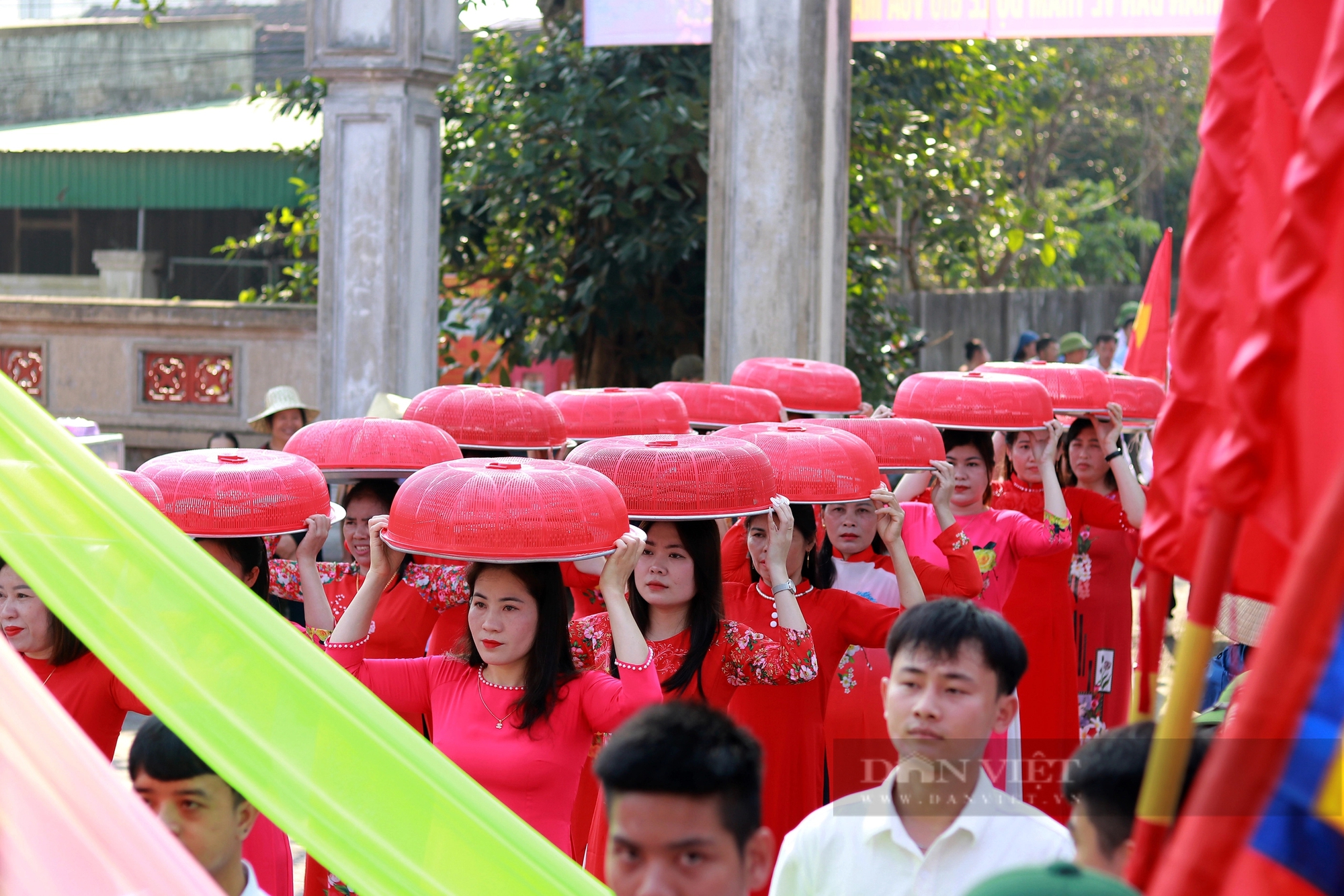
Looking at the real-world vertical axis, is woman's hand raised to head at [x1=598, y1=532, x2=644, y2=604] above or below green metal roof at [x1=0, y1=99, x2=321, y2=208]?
below

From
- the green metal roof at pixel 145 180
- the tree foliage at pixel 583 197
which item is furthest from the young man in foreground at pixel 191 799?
the green metal roof at pixel 145 180

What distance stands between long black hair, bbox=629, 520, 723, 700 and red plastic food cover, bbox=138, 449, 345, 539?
80 cm

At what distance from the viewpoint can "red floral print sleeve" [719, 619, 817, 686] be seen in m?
3.47

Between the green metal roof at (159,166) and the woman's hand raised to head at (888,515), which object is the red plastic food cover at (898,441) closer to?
the woman's hand raised to head at (888,515)

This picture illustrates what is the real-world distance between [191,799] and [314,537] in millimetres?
1381

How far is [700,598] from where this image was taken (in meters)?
3.61

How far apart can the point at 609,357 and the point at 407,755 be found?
863 centimetres

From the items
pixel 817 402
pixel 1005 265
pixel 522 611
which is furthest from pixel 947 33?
pixel 1005 265

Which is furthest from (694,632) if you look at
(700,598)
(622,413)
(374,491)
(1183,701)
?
(1183,701)

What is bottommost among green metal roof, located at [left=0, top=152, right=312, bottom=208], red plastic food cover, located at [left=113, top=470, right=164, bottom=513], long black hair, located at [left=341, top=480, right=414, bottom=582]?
long black hair, located at [left=341, top=480, right=414, bottom=582]

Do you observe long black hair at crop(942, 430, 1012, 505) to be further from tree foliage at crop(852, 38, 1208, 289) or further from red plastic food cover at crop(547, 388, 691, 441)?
tree foliage at crop(852, 38, 1208, 289)

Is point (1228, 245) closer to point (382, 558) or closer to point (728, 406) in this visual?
point (382, 558)

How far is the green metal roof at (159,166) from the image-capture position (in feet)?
→ 47.6

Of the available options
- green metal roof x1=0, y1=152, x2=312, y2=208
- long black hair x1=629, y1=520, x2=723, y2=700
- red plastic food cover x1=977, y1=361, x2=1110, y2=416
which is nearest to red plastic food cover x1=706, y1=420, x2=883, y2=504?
long black hair x1=629, y1=520, x2=723, y2=700
